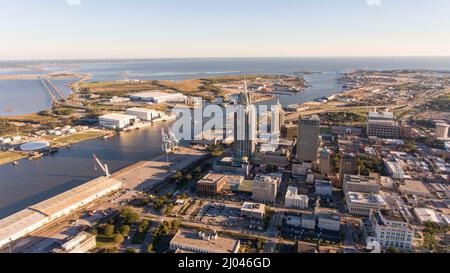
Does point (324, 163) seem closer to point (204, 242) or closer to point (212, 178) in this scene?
Result: point (212, 178)

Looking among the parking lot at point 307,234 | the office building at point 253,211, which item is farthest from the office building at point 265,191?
the parking lot at point 307,234

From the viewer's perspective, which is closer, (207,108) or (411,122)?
(411,122)

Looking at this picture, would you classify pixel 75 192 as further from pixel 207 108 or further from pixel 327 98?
pixel 327 98

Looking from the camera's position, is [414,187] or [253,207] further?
[414,187]

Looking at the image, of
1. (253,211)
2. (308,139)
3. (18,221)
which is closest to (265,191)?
(253,211)
